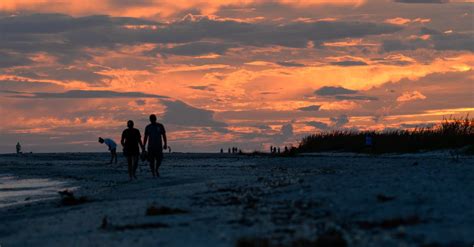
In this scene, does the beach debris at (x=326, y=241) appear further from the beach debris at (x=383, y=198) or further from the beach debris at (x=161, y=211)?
the beach debris at (x=161, y=211)

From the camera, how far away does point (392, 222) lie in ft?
35.6

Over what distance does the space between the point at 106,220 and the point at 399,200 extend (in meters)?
4.67

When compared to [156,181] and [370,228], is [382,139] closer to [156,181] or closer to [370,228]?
[156,181]

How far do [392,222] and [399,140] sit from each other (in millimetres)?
40724

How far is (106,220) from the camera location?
1316cm

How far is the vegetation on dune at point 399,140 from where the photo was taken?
1745 inches

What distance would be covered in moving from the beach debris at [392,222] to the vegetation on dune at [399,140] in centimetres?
2927

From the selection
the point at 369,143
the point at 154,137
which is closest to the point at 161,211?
the point at 154,137

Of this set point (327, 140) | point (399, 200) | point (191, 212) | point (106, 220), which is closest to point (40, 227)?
point (106, 220)

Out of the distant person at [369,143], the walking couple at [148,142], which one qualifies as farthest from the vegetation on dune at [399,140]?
the walking couple at [148,142]

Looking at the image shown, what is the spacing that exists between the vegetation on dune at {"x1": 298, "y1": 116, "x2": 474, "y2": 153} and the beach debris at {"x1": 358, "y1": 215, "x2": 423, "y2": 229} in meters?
29.3

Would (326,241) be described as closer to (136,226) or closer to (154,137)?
(136,226)

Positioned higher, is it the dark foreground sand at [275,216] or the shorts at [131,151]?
the shorts at [131,151]

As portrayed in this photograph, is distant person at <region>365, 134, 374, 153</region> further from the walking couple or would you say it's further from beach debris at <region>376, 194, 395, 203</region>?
beach debris at <region>376, 194, 395, 203</region>
